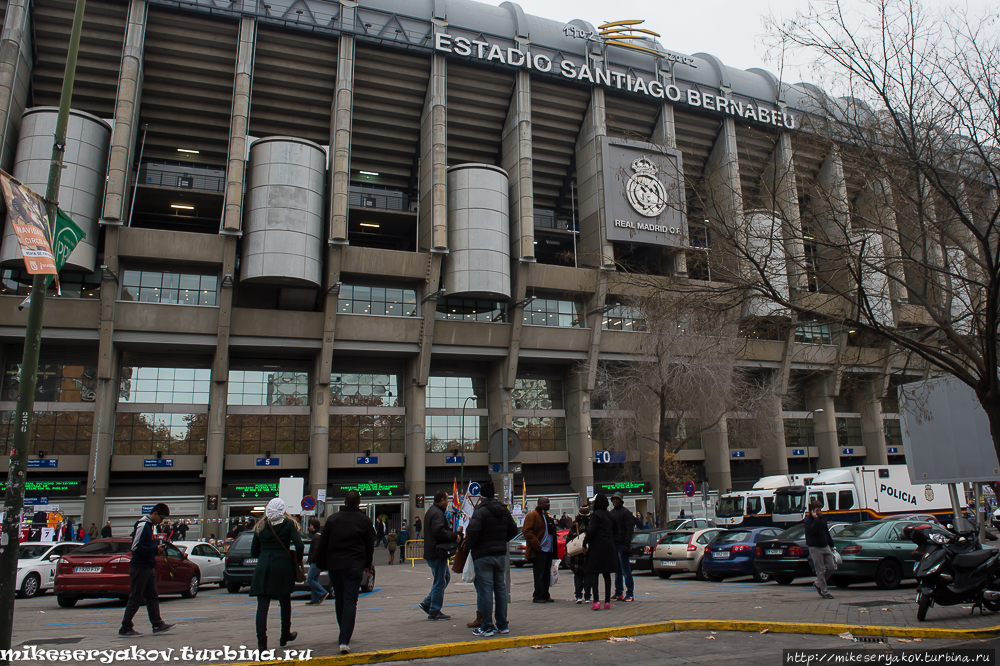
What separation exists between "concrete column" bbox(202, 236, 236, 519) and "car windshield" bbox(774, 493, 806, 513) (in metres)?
27.4

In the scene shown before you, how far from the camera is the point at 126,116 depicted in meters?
33.9

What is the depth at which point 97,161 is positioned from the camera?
3431 cm

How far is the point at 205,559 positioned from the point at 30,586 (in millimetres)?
3790

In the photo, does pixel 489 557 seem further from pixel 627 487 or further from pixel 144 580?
pixel 627 487

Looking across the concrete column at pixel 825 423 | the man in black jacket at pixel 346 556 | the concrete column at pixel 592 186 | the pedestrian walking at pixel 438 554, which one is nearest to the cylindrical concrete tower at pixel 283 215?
the concrete column at pixel 592 186

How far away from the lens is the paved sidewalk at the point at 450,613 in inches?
321

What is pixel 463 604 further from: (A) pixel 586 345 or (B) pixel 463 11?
(B) pixel 463 11

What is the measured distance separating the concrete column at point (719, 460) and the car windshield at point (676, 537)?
27744mm

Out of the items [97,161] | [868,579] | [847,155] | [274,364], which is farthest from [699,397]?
[97,161]

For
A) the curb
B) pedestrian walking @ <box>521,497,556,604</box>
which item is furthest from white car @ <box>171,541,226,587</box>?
the curb

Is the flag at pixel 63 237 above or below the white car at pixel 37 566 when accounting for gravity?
above

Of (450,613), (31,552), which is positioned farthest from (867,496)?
(31,552)

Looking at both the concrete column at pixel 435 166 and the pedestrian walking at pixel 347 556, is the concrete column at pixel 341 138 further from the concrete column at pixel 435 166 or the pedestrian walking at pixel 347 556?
the pedestrian walking at pixel 347 556

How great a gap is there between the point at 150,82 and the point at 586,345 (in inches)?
1164
